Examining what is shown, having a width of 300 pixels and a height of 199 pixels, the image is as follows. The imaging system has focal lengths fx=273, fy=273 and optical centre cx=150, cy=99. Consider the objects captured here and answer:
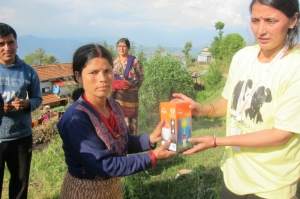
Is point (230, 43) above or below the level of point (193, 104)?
above

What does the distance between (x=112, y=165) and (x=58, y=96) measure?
22803mm

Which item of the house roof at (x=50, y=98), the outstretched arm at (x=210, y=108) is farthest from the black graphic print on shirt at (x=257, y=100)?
the house roof at (x=50, y=98)

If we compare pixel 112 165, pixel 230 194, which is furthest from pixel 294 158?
pixel 112 165

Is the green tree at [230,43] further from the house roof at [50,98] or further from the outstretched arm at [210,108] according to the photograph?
the outstretched arm at [210,108]

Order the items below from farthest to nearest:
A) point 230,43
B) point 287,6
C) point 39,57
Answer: point 39,57, point 230,43, point 287,6

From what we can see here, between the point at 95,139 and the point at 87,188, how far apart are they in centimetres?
37

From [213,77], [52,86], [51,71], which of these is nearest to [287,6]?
[213,77]

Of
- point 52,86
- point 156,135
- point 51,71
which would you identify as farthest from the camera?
point 51,71

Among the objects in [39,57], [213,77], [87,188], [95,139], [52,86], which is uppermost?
[39,57]

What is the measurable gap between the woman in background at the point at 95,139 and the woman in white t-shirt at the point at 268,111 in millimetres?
508

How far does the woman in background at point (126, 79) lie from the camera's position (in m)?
5.06

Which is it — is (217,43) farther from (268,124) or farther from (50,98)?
(268,124)

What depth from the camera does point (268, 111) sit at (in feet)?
5.20

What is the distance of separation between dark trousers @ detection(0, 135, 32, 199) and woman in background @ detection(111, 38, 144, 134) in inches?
89.6
